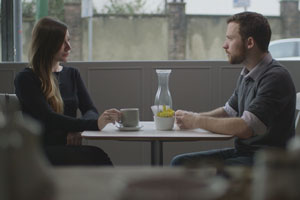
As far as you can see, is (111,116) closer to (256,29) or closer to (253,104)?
(253,104)

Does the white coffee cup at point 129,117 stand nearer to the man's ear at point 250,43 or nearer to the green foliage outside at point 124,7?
the man's ear at point 250,43

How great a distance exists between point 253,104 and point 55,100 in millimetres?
1139

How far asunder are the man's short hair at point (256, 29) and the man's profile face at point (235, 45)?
0.11 feet

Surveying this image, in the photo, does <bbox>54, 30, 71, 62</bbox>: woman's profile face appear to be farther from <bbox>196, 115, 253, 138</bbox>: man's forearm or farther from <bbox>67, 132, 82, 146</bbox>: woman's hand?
<bbox>196, 115, 253, 138</bbox>: man's forearm

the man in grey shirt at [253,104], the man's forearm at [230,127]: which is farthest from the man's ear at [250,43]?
the man's forearm at [230,127]

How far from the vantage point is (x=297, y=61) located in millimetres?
4223

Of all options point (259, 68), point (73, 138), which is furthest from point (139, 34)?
point (259, 68)

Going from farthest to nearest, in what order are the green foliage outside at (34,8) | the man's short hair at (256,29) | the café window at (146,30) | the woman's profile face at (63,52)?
the café window at (146,30) → the green foliage outside at (34,8) → the woman's profile face at (63,52) → the man's short hair at (256,29)

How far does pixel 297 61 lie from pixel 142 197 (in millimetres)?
3756

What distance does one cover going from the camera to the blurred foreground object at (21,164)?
2.30 feet

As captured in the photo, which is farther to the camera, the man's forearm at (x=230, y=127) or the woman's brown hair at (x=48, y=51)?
the woman's brown hair at (x=48, y=51)

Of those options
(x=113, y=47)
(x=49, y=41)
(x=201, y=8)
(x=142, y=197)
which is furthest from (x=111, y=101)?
(x=142, y=197)

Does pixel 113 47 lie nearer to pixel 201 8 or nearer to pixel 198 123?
pixel 201 8

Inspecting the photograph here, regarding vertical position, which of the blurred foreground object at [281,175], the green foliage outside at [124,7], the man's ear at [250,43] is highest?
the green foliage outside at [124,7]
